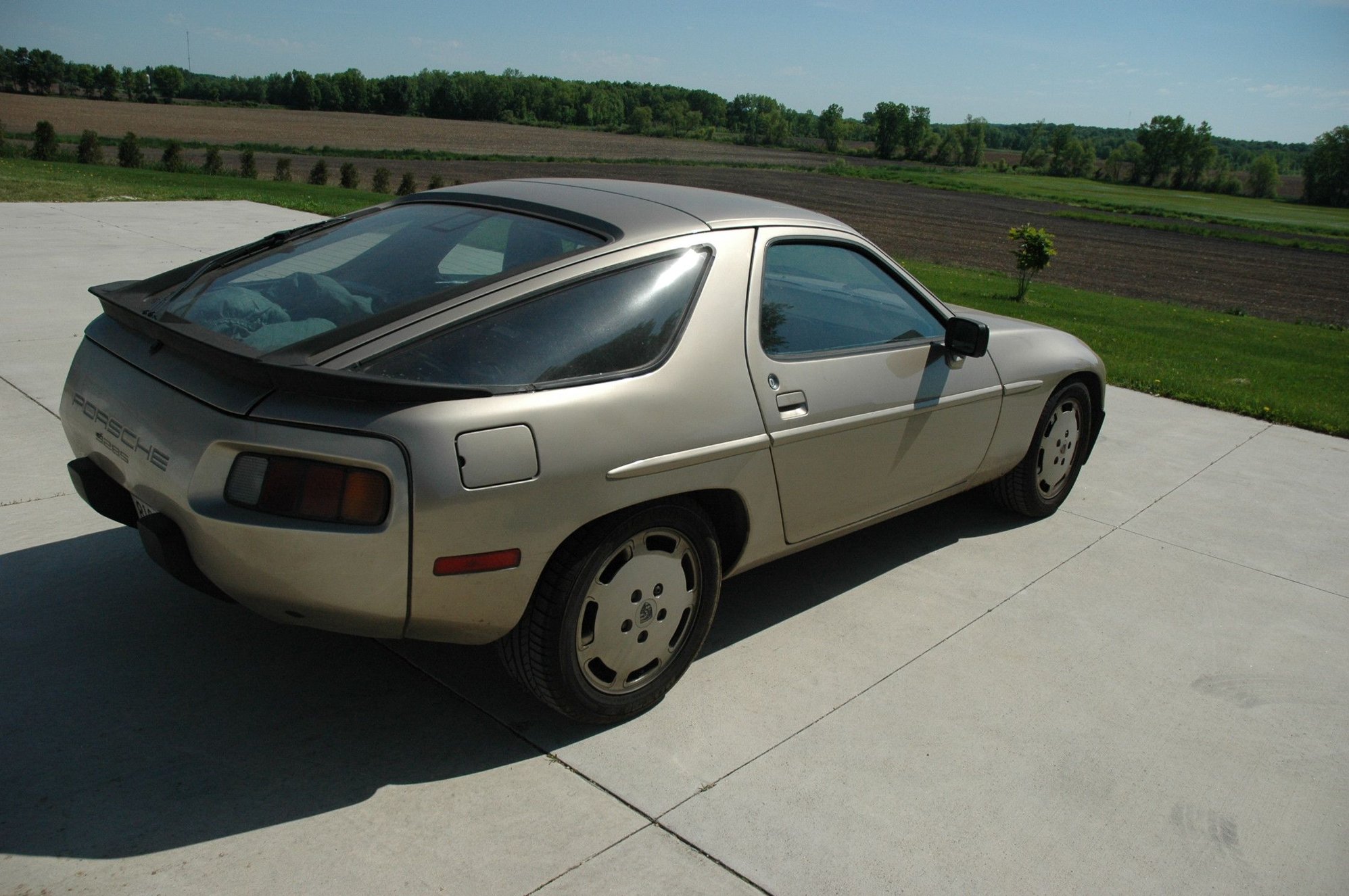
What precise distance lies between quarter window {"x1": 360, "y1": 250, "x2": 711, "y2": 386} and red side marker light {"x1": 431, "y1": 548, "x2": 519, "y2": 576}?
44 cm

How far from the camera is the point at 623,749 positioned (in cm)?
295

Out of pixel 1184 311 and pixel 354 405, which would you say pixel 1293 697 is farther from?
pixel 1184 311

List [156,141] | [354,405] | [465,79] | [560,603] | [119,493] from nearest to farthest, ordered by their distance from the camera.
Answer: [354,405]
[560,603]
[119,493]
[156,141]
[465,79]

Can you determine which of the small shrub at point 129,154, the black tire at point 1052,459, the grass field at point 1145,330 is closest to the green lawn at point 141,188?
the grass field at point 1145,330

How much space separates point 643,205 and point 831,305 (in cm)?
86

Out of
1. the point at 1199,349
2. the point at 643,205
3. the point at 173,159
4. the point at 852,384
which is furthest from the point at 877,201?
the point at 643,205

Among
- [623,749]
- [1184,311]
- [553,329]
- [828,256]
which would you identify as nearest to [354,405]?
[553,329]

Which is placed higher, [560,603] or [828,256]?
[828,256]

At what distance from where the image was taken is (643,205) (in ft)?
11.3

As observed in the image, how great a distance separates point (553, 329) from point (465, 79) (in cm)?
12145

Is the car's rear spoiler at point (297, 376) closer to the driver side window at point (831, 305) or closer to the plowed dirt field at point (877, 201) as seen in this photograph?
the driver side window at point (831, 305)

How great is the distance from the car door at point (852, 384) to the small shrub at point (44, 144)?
29475mm

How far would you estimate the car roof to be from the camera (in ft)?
10.7

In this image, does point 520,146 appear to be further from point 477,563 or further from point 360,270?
point 477,563
